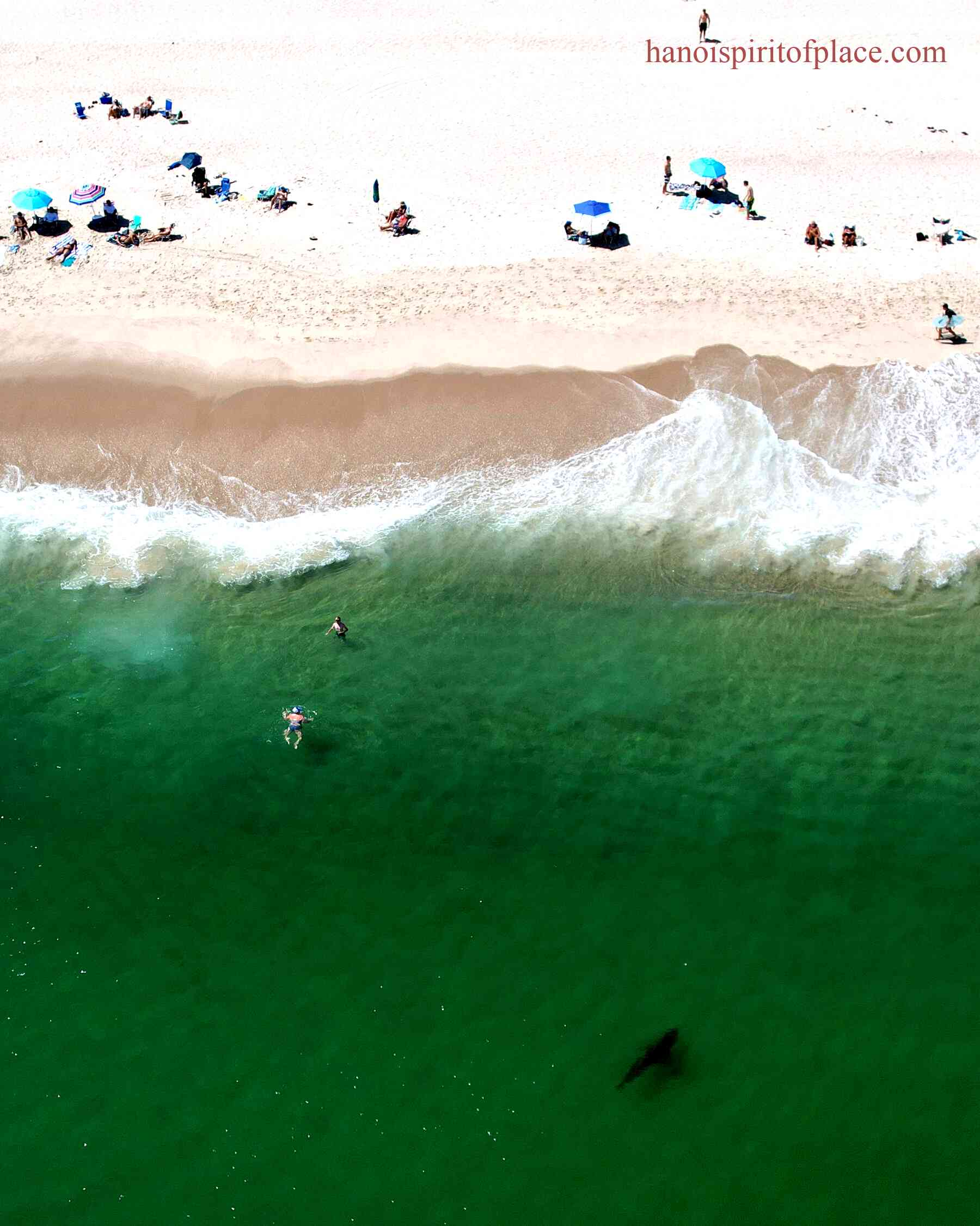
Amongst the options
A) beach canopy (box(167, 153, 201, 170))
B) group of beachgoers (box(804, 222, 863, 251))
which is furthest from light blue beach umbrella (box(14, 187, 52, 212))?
group of beachgoers (box(804, 222, 863, 251))

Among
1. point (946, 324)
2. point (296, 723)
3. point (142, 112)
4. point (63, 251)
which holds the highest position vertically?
point (142, 112)

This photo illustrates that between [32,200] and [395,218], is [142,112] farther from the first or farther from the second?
[395,218]

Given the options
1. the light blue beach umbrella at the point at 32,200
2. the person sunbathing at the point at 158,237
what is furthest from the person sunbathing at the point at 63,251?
the person sunbathing at the point at 158,237

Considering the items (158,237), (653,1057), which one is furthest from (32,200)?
(653,1057)

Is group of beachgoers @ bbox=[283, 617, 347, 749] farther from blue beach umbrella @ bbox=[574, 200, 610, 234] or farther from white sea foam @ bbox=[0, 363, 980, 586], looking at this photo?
blue beach umbrella @ bbox=[574, 200, 610, 234]

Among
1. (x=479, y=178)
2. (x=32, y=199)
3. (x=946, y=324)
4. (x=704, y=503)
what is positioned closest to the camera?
(x=704, y=503)

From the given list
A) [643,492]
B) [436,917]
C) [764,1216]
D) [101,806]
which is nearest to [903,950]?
[764,1216]

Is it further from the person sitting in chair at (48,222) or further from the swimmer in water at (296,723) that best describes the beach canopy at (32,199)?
the swimmer in water at (296,723)
